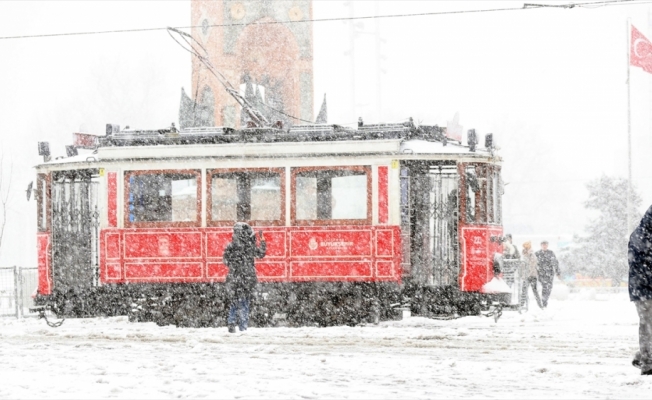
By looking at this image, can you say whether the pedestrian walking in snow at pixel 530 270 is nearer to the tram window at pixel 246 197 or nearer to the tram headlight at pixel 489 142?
the tram headlight at pixel 489 142

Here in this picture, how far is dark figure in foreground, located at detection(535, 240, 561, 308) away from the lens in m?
24.2

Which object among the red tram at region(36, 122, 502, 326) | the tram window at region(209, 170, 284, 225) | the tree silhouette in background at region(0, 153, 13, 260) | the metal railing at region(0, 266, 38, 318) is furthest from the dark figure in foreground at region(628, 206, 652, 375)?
the tree silhouette in background at region(0, 153, 13, 260)

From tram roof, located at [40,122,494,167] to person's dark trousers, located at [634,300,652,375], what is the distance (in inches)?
303

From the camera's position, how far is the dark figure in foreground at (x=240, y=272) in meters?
17.6

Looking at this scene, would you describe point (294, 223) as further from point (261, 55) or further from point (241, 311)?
point (261, 55)

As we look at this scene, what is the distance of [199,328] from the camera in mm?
19172

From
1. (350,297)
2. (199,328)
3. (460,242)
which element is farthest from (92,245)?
(460,242)

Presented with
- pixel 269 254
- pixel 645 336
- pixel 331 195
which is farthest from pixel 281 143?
pixel 645 336

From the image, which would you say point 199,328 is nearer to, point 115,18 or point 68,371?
point 68,371

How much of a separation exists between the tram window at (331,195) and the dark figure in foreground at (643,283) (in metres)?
→ 7.80

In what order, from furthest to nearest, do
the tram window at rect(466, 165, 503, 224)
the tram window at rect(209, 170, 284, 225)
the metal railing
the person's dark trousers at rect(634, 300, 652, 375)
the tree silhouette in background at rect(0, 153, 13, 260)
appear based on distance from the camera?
the tree silhouette in background at rect(0, 153, 13, 260) → the metal railing → the tram window at rect(209, 170, 284, 225) → the tram window at rect(466, 165, 503, 224) → the person's dark trousers at rect(634, 300, 652, 375)

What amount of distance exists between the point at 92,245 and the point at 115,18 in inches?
5516

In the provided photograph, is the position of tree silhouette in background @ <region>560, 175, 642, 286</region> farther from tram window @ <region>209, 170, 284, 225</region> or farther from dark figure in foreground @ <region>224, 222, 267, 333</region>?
dark figure in foreground @ <region>224, 222, 267, 333</region>

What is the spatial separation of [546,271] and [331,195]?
7.29 meters
